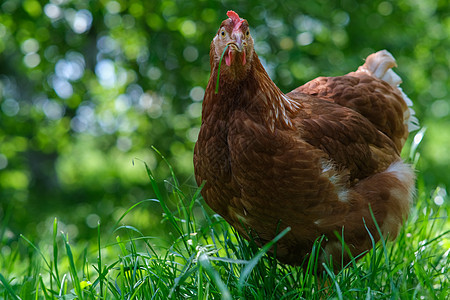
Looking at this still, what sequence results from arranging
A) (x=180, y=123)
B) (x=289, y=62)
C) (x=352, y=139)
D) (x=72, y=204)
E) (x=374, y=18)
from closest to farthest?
(x=352, y=139) < (x=289, y=62) < (x=374, y=18) < (x=180, y=123) < (x=72, y=204)

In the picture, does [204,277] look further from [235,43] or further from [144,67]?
[144,67]

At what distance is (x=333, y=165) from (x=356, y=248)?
44 centimetres

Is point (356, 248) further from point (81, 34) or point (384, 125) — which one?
point (81, 34)

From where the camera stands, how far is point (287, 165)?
213 cm

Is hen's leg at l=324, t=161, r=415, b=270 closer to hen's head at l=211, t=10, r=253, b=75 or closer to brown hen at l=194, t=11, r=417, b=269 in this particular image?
brown hen at l=194, t=11, r=417, b=269

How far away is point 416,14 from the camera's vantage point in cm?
571

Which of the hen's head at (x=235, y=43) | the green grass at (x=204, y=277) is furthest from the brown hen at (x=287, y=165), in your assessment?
the green grass at (x=204, y=277)

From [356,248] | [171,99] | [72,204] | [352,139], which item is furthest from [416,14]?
[72,204]

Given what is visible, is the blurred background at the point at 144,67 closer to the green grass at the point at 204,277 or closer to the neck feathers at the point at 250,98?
the green grass at the point at 204,277

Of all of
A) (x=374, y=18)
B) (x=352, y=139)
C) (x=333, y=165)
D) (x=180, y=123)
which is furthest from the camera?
(x=180, y=123)

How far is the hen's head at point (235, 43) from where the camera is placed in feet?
6.82

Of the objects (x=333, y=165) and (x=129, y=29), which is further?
(x=129, y=29)

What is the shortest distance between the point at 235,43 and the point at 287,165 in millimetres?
580

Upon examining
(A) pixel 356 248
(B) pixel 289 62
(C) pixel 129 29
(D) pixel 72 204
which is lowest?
(D) pixel 72 204
